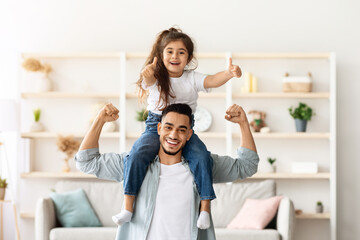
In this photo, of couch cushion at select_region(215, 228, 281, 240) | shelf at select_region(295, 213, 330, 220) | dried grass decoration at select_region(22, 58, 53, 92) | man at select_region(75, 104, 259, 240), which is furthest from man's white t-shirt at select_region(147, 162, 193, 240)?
dried grass decoration at select_region(22, 58, 53, 92)

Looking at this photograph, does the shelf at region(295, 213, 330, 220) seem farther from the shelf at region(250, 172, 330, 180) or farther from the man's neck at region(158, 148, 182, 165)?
the man's neck at region(158, 148, 182, 165)

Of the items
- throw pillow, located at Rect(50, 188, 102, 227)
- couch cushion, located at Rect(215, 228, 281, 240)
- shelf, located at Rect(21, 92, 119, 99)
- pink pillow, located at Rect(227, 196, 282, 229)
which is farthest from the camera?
shelf, located at Rect(21, 92, 119, 99)

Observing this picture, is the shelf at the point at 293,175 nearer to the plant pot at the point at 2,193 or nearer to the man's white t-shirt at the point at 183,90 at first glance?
the plant pot at the point at 2,193

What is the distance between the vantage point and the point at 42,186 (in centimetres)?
569

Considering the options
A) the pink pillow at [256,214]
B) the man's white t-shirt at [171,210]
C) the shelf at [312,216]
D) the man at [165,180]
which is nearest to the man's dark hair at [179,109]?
the man at [165,180]

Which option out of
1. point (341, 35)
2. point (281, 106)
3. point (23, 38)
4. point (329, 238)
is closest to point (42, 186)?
point (23, 38)

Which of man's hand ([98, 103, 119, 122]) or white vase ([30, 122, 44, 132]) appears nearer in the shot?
man's hand ([98, 103, 119, 122])

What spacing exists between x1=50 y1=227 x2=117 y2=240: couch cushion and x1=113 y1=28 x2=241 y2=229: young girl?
245 centimetres

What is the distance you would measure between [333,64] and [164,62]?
3.51m

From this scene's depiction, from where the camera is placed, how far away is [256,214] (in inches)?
187

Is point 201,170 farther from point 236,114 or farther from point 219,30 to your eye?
point 219,30

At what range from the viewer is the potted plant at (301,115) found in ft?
17.7

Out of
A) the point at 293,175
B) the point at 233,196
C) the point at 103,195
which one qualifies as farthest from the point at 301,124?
the point at 103,195

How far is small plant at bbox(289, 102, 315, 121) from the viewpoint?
5400 millimetres
